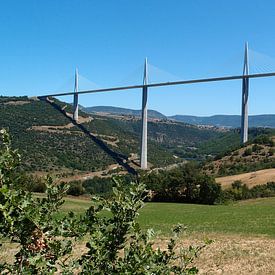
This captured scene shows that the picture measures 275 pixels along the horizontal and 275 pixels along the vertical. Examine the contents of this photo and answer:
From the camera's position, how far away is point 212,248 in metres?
15.4

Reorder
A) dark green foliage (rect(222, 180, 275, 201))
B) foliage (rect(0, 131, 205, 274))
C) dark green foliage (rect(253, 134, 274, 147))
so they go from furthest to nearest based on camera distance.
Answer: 1. dark green foliage (rect(253, 134, 274, 147))
2. dark green foliage (rect(222, 180, 275, 201))
3. foliage (rect(0, 131, 205, 274))

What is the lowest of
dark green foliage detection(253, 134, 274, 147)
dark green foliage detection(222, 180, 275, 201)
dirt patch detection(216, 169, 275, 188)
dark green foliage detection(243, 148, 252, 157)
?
dark green foliage detection(222, 180, 275, 201)

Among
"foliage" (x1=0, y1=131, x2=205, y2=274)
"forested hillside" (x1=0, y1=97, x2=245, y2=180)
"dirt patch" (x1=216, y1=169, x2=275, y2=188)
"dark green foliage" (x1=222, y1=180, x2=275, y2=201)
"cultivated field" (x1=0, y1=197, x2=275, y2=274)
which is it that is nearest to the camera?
"foliage" (x1=0, y1=131, x2=205, y2=274)

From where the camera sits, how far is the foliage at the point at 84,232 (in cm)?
317

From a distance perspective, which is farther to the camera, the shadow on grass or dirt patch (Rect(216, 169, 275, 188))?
the shadow on grass

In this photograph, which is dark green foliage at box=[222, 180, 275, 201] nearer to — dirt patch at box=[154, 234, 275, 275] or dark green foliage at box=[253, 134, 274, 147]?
dark green foliage at box=[253, 134, 274, 147]

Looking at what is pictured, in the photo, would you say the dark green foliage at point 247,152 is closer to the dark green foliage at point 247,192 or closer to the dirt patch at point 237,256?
the dark green foliage at point 247,192

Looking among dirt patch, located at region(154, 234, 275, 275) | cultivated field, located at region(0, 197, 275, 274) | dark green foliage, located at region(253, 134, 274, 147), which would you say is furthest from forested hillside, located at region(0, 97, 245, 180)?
dirt patch, located at region(154, 234, 275, 275)

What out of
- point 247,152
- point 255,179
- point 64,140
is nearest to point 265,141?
point 247,152

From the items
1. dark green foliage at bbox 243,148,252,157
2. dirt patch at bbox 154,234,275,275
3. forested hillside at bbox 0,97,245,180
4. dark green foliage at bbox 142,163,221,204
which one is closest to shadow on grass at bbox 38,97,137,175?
forested hillside at bbox 0,97,245,180

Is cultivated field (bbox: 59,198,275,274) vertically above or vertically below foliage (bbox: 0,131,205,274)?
below

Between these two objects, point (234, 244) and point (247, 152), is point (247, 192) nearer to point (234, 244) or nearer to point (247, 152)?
point (247, 152)

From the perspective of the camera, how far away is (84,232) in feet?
11.2

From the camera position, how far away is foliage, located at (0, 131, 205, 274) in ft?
10.4
